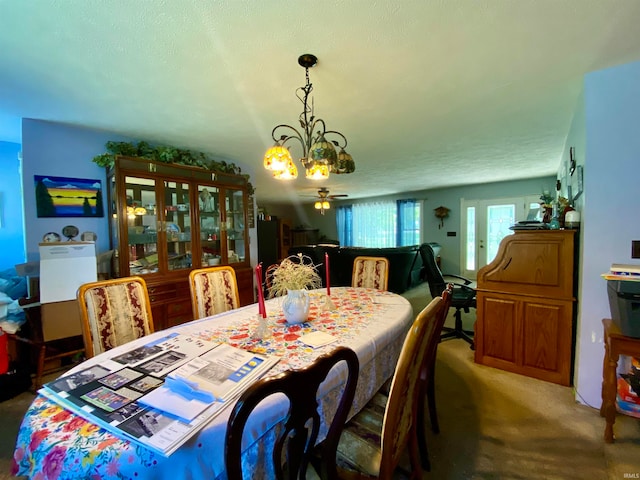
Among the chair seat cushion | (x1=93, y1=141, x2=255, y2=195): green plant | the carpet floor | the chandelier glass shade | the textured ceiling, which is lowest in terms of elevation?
the carpet floor

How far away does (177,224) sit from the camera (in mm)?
3113

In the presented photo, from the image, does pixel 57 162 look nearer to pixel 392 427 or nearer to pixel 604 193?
pixel 392 427

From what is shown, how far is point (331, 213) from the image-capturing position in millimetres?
9234

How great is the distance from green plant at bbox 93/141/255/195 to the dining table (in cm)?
208

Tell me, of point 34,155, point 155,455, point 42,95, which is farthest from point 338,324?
point 34,155

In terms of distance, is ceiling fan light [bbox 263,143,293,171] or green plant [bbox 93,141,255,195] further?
green plant [bbox 93,141,255,195]

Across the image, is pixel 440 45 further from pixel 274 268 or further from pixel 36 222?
pixel 36 222

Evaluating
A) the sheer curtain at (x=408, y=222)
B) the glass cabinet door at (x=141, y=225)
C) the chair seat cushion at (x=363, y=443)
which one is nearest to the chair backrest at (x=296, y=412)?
the chair seat cushion at (x=363, y=443)

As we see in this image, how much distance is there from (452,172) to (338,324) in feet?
14.1

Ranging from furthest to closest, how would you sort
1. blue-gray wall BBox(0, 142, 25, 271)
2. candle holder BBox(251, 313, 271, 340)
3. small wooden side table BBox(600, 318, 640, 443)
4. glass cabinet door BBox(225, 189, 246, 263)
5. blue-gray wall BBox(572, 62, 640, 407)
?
1. glass cabinet door BBox(225, 189, 246, 263)
2. blue-gray wall BBox(0, 142, 25, 271)
3. blue-gray wall BBox(572, 62, 640, 407)
4. small wooden side table BBox(600, 318, 640, 443)
5. candle holder BBox(251, 313, 271, 340)

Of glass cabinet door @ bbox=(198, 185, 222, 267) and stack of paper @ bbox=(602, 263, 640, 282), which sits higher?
glass cabinet door @ bbox=(198, 185, 222, 267)

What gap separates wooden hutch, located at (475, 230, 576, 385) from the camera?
214 cm

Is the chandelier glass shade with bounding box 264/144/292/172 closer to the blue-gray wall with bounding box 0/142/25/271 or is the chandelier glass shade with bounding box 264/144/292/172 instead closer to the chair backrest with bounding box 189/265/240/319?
the chair backrest with bounding box 189/265/240/319

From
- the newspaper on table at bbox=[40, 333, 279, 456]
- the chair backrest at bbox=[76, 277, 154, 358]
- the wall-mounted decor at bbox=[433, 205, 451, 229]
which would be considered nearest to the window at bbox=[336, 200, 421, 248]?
the wall-mounted decor at bbox=[433, 205, 451, 229]
